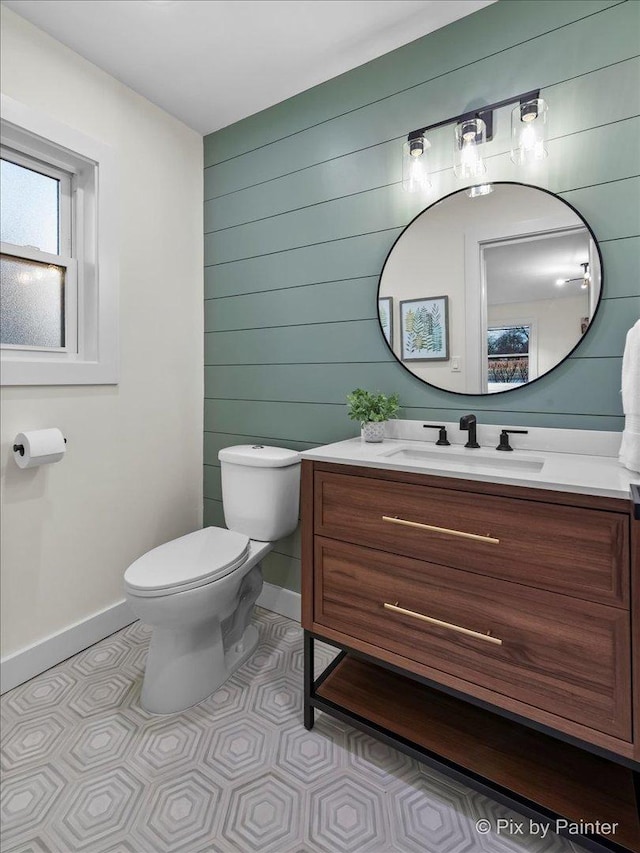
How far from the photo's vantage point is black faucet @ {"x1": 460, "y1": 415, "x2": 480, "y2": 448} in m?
1.51

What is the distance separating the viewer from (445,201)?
5.35 ft

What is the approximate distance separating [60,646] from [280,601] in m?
0.96

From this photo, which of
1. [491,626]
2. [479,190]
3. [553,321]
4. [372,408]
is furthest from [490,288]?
[491,626]

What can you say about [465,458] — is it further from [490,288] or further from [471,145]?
[471,145]

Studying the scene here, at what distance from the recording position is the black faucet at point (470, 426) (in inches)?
59.5

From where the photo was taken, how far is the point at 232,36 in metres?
1.72

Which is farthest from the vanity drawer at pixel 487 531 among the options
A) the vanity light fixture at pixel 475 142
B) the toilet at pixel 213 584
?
the vanity light fixture at pixel 475 142

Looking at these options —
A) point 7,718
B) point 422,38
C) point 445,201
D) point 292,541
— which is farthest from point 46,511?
point 422,38

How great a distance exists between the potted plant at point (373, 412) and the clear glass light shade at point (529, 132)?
3.06 feet

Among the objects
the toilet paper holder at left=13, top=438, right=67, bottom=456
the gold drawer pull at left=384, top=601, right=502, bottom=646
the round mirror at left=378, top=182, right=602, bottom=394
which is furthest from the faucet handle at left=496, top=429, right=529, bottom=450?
the toilet paper holder at left=13, top=438, right=67, bottom=456

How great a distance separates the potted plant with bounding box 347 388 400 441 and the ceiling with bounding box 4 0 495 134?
4.62 ft

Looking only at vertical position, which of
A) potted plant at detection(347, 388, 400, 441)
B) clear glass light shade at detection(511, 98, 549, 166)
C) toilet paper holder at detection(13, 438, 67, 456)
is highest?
clear glass light shade at detection(511, 98, 549, 166)

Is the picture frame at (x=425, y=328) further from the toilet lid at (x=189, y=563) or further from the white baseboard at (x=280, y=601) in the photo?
the white baseboard at (x=280, y=601)

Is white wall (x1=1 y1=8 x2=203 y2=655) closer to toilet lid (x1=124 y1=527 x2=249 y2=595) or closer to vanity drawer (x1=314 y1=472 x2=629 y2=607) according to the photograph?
toilet lid (x1=124 y1=527 x2=249 y2=595)
